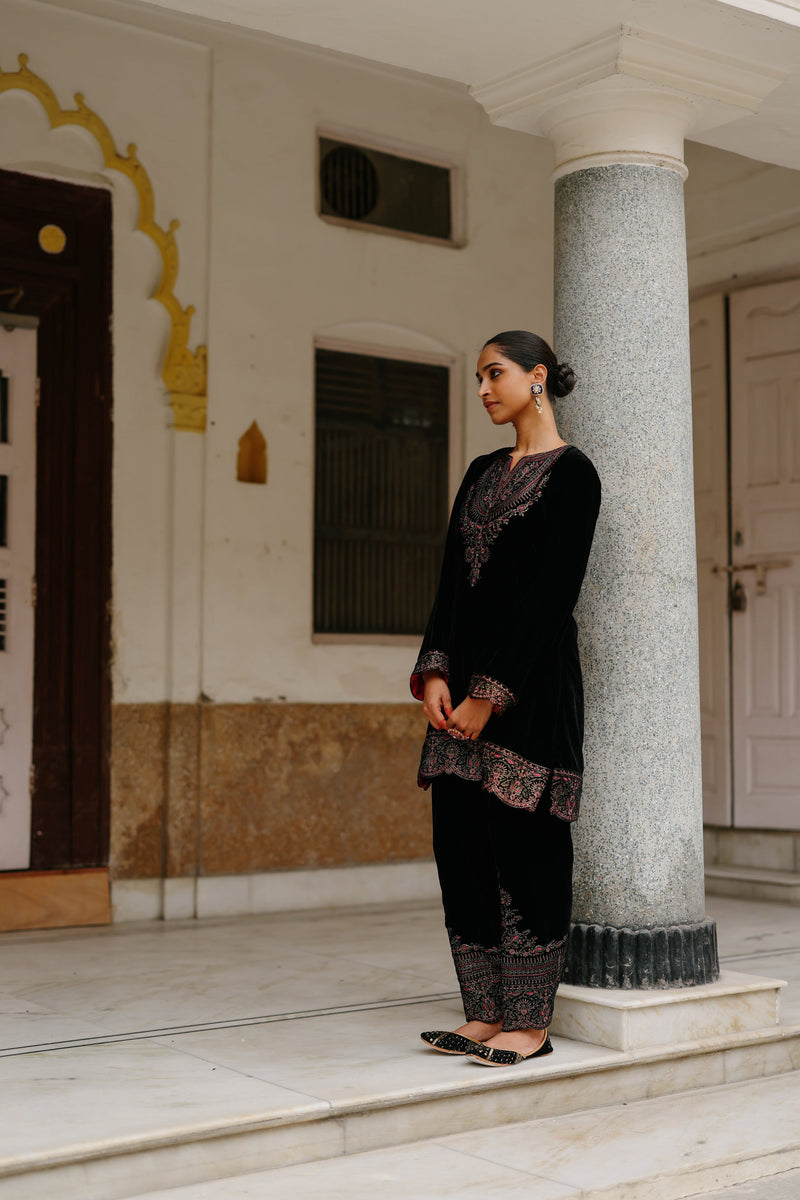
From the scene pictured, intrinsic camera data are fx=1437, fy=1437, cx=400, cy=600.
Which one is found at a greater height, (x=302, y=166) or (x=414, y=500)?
(x=302, y=166)

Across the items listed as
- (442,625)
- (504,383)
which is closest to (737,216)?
(504,383)

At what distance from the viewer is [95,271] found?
645 centimetres

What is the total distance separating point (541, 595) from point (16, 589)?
313 cm

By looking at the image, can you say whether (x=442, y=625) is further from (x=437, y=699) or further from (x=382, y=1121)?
(x=382, y=1121)

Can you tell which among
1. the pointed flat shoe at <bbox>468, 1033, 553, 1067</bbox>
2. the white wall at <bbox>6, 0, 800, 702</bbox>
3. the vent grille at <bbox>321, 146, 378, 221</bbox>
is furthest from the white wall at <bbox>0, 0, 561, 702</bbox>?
the pointed flat shoe at <bbox>468, 1033, 553, 1067</bbox>

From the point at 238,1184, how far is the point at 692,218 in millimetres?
6432

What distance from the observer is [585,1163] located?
3430 millimetres

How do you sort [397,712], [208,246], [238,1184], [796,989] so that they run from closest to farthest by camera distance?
1. [238,1184]
2. [796,989]
3. [208,246]
4. [397,712]

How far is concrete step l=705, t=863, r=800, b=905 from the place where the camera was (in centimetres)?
718

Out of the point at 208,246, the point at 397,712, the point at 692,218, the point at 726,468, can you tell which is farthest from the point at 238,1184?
the point at 692,218

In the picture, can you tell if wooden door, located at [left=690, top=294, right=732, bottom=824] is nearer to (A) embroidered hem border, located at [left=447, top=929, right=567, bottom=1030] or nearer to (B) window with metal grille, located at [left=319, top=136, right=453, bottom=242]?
(B) window with metal grille, located at [left=319, top=136, right=453, bottom=242]

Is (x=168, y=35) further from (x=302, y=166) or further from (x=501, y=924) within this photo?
(x=501, y=924)

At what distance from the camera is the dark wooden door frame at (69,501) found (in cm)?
625

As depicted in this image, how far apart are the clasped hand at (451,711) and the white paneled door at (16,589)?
110 inches
